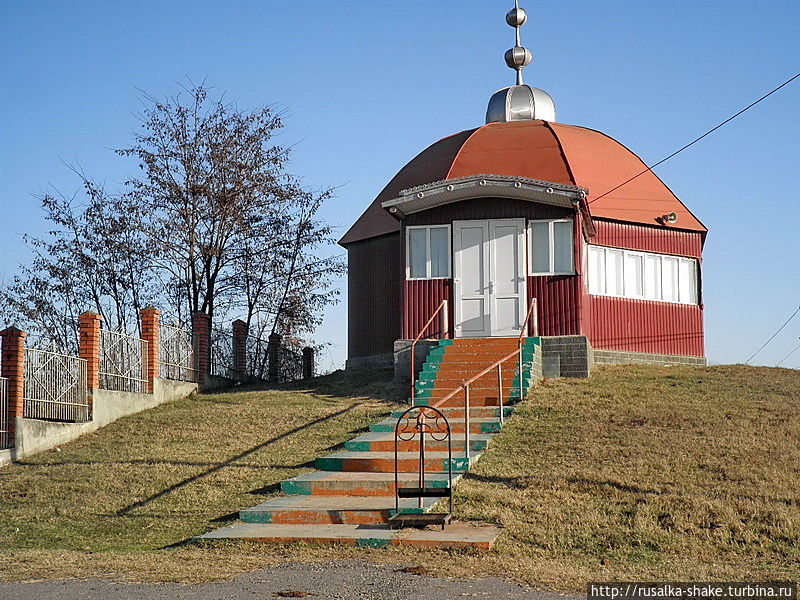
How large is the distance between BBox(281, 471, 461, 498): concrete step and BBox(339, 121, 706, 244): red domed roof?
11.8 metres

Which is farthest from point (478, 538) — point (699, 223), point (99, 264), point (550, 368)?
point (99, 264)

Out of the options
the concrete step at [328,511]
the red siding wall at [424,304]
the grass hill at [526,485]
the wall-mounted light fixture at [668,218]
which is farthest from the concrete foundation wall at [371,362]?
the concrete step at [328,511]

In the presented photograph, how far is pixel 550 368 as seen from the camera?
65.5 feet

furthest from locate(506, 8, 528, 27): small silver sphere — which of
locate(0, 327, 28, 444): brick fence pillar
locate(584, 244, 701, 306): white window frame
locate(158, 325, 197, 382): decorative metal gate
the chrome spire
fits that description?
locate(0, 327, 28, 444): brick fence pillar

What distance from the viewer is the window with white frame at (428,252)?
2094 centimetres

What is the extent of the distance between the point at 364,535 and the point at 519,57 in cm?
2215

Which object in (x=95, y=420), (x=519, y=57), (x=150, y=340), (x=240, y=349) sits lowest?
(x=95, y=420)

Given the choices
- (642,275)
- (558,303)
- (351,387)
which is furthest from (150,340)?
(642,275)

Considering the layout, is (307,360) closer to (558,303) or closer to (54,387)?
(558,303)

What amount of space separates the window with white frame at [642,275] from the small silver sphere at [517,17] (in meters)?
9.86

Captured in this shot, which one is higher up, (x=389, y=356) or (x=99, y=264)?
(x=99, y=264)

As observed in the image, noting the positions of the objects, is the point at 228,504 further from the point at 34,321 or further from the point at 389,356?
the point at 34,321

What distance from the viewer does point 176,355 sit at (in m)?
22.8

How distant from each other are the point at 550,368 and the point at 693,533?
369 inches
